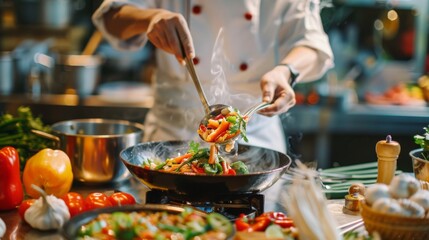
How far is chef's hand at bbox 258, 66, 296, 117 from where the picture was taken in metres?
2.53

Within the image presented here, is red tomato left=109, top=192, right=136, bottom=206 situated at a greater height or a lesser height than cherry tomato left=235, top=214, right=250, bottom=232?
lesser

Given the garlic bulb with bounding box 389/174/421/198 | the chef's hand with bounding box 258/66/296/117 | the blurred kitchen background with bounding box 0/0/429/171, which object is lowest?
the blurred kitchen background with bounding box 0/0/429/171

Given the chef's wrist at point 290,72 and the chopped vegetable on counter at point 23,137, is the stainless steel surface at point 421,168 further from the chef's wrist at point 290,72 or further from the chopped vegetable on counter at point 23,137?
the chopped vegetable on counter at point 23,137

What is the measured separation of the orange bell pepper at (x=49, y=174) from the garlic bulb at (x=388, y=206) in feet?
3.64

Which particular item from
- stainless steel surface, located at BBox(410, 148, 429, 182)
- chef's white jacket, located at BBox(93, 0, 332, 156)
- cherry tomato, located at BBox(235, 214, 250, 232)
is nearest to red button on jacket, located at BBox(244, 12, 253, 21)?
chef's white jacket, located at BBox(93, 0, 332, 156)

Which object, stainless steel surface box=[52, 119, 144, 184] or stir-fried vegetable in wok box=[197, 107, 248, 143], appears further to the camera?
stainless steel surface box=[52, 119, 144, 184]

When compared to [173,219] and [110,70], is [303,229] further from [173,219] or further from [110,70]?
[110,70]

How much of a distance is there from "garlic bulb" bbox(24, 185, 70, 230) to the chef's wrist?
1.18 metres

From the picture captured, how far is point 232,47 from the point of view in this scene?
122 inches

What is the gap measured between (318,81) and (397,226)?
11.8 feet

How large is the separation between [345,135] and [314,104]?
0.33m

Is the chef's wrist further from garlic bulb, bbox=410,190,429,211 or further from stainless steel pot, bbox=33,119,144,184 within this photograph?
garlic bulb, bbox=410,190,429,211

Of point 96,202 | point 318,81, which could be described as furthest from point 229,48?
point 318,81

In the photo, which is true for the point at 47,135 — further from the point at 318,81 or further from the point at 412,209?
the point at 318,81
